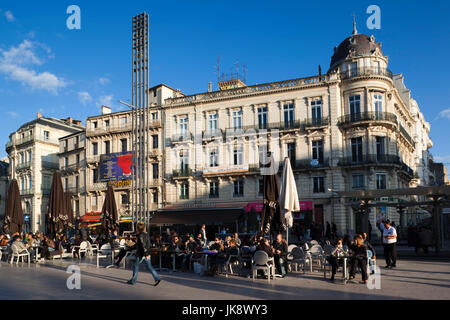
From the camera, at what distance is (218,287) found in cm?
1010

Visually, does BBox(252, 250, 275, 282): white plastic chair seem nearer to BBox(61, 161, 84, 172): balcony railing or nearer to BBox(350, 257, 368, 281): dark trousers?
BBox(350, 257, 368, 281): dark trousers

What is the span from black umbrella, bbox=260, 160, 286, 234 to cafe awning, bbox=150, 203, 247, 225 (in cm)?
1864

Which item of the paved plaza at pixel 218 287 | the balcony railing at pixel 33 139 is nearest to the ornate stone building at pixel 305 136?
the paved plaza at pixel 218 287

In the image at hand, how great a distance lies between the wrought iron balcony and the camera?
30.9 m

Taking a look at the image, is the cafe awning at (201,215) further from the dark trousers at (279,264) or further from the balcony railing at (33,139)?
the balcony railing at (33,139)

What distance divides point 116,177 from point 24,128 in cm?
2053

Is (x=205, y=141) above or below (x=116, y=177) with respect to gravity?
above

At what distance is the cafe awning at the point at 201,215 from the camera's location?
3209cm

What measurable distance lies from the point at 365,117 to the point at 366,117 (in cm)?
7

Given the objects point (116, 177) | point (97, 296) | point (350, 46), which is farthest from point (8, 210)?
point (350, 46)

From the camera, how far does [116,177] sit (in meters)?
39.3

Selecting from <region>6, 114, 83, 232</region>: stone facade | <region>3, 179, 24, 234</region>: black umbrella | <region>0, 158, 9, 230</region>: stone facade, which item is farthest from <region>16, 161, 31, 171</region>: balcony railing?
<region>3, 179, 24, 234</region>: black umbrella

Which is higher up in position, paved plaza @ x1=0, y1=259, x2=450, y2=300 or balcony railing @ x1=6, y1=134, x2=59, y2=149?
balcony railing @ x1=6, y1=134, x2=59, y2=149
